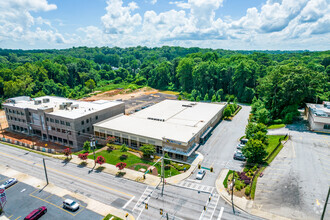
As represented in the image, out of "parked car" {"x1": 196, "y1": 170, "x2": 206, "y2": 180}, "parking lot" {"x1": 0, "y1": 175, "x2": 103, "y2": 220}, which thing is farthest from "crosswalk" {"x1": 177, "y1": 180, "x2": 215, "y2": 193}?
"parking lot" {"x1": 0, "y1": 175, "x2": 103, "y2": 220}

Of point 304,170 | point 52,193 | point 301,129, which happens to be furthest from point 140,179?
point 301,129

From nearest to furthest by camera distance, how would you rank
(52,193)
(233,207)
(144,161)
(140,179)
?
(233,207)
(52,193)
(140,179)
(144,161)

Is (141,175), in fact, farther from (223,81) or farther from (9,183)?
(223,81)

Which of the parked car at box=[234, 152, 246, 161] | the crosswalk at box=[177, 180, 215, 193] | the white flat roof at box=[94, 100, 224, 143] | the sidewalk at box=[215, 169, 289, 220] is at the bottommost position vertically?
the crosswalk at box=[177, 180, 215, 193]

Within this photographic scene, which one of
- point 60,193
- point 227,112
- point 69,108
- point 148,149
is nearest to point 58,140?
point 69,108

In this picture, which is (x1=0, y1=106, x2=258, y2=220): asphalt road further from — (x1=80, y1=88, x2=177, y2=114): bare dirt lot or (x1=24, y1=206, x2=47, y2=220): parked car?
(x1=80, y1=88, x2=177, y2=114): bare dirt lot

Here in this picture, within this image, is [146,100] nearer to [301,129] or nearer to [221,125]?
[221,125]

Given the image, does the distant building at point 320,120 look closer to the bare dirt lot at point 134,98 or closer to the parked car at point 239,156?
the parked car at point 239,156
